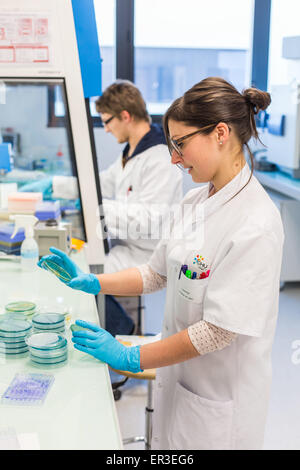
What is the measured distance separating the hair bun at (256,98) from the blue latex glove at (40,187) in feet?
4.26

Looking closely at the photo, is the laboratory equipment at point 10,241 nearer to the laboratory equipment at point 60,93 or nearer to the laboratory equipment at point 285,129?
the laboratory equipment at point 60,93

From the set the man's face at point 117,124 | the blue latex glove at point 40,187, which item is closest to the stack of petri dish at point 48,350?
the blue latex glove at point 40,187

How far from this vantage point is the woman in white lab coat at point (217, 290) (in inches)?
48.7

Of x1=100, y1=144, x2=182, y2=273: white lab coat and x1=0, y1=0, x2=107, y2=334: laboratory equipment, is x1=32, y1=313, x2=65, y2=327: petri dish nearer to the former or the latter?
x1=0, y1=0, x2=107, y2=334: laboratory equipment

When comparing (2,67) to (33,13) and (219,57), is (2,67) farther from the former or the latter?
(219,57)

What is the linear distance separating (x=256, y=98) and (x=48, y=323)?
76 centimetres

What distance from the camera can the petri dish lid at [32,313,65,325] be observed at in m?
1.37

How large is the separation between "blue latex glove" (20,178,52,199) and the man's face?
2.49 ft

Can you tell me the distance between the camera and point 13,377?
3.99ft

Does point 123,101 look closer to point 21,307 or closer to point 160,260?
point 160,260

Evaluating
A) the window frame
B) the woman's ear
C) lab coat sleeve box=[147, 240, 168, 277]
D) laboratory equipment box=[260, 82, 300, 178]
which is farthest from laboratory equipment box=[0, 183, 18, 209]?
the window frame

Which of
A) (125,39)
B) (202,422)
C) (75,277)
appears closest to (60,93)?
(75,277)

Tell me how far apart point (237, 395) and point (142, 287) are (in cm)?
43
